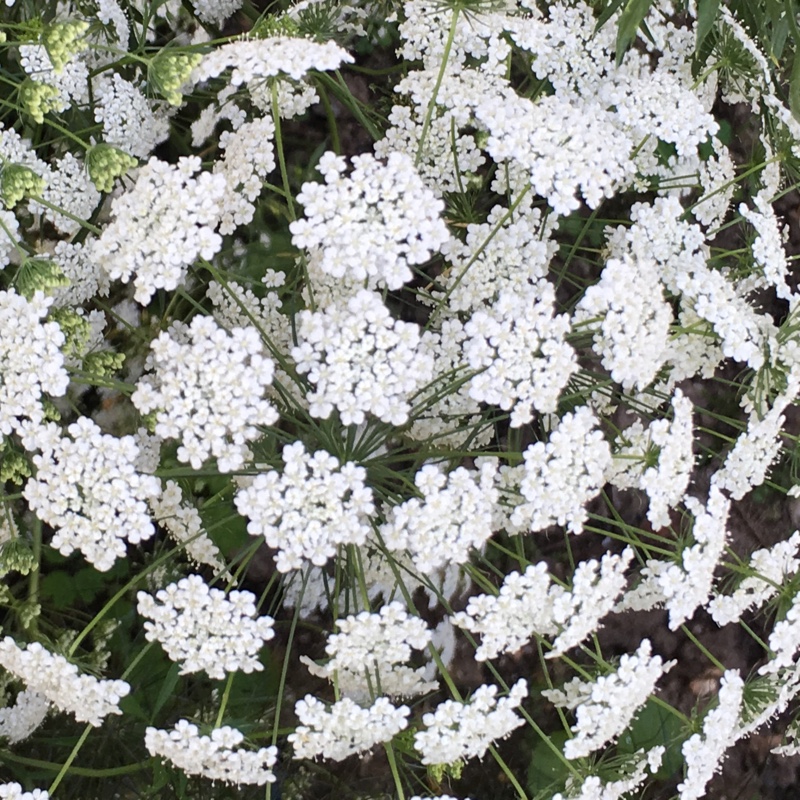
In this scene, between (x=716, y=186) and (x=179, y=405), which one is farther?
(x=716, y=186)

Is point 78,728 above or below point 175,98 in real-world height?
below

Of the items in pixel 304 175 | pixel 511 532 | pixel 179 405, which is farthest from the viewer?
pixel 304 175

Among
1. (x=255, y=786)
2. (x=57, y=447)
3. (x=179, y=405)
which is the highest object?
(x=179, y=405)

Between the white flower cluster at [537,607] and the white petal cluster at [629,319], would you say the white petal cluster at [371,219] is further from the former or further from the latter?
the white flower cluster at [537,607]

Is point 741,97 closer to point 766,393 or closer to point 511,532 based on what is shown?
point 766,393

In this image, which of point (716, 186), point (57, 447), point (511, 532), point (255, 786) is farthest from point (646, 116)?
point (255, 786)

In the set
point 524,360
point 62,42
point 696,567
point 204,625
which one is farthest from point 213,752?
point 62,42

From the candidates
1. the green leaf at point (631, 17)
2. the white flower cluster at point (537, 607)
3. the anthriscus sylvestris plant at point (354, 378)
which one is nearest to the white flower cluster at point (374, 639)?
the anthriscus sylvestris plant at point (354, 378)
